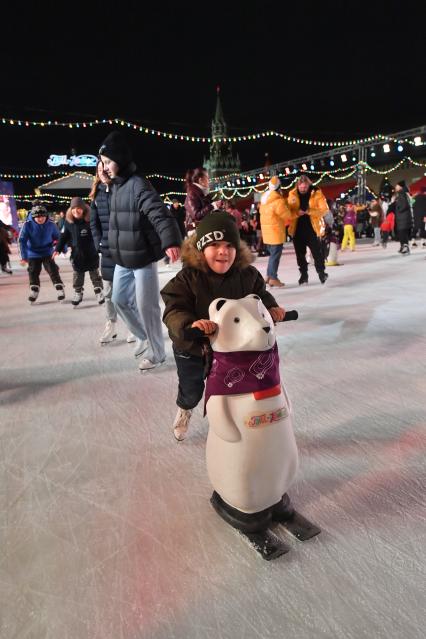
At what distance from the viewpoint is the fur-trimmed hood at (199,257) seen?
4.85 feet

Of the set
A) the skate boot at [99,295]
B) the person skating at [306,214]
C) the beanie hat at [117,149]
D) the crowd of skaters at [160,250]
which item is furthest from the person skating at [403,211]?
the beanie hat at [117,149]

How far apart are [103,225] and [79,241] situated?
81.6 inches

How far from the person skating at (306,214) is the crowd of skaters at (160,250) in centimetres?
1

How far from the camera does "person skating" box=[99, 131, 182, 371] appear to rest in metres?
2.43

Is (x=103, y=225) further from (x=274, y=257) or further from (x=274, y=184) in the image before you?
(x=274, y=257)

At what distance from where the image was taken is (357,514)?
1333mm

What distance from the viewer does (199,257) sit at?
4.84 ft

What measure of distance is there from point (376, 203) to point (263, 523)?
12.6 metres

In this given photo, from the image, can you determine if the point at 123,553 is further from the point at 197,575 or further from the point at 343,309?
the point at 343,309

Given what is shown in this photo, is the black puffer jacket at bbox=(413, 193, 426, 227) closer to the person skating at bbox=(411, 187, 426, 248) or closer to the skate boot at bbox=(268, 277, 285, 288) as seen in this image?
the person skating at bbox=(411, 187, 426, 248)

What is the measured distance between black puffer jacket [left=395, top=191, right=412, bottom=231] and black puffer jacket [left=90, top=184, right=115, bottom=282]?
6.91m

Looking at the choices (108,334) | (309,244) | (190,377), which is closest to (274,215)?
(309,244)

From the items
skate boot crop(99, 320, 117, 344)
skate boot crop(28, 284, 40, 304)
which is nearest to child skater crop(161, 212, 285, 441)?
skate boot crop(99, 320, 117, 344)

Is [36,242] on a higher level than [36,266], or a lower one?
higher
